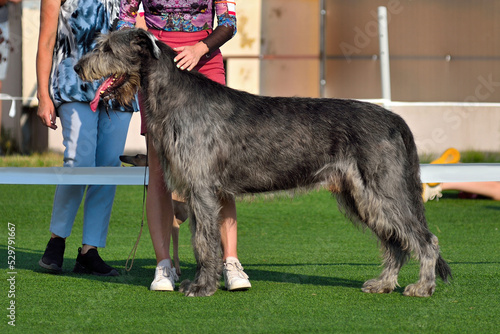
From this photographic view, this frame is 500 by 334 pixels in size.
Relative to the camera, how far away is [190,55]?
462 centimetres

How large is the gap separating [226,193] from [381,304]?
1.14 m

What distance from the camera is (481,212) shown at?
8.65 metres

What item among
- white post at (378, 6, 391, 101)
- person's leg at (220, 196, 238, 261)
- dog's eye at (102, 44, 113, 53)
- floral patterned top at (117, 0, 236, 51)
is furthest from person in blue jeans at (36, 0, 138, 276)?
white post at (378, 6, 391, 101)

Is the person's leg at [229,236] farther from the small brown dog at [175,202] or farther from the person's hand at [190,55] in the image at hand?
the person's hand at [190,55]

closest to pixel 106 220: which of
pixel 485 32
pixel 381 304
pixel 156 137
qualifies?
pixel 156 137

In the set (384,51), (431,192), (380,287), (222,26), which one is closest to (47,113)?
(222,26)

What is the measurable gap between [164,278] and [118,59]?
4.59ft

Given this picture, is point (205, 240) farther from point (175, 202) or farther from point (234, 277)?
point (175, 202)

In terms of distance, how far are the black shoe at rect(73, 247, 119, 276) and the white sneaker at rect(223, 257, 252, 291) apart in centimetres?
91

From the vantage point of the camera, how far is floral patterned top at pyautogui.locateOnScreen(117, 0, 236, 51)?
4.73 m

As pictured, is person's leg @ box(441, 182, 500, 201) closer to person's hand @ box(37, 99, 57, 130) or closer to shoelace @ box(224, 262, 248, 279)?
shoelace @ box(224, 262, 248, 279)

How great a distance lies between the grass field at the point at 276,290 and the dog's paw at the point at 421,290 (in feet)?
0.19

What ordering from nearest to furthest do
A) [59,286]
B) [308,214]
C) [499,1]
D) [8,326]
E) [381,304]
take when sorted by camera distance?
[8,326] → [381,304] → [59,286] → [308,214] → [499,1]

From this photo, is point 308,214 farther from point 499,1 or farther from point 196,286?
point 499,1
